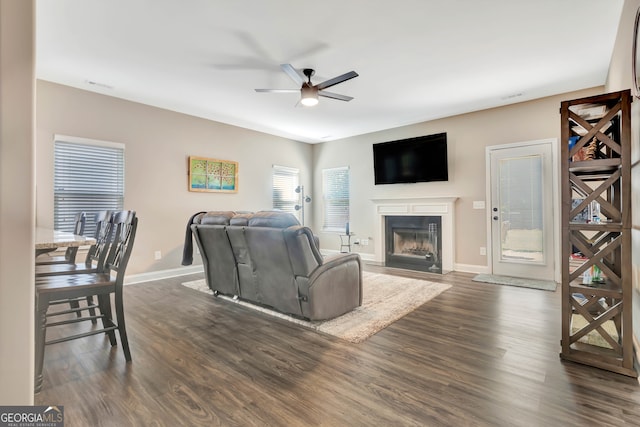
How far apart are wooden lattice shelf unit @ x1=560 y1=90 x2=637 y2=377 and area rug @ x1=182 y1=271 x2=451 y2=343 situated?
1.37 metres

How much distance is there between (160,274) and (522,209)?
5.60 metres

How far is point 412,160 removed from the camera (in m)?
5.64

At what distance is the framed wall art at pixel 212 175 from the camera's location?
5078 millimetres

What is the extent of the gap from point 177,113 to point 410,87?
363 cm


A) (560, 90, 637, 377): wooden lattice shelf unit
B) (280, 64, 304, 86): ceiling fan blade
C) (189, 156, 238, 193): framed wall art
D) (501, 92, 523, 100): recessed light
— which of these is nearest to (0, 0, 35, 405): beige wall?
(280, 64, 304, 86): ceiling fan blade

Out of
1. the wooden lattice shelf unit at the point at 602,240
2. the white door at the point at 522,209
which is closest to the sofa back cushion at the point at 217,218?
the wooden lattice shelf unit at the point at 602,240

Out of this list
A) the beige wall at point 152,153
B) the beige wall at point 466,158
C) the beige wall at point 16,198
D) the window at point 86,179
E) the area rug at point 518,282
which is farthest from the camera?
the beige wall at point 466,158

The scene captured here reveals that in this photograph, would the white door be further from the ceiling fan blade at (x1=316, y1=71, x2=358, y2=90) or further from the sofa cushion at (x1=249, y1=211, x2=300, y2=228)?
the sofa cushion at (x1=249, y1=211, x2=300, y2=228)

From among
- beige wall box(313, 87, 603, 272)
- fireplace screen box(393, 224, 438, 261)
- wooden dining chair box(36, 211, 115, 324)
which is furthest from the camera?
fireplace screen box(393, 224, 438, 261)

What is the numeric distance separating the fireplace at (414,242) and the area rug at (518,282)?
2.32 feet

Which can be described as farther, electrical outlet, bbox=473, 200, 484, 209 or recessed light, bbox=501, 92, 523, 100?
electrical outlet, bbox=473, 200, 484, 209

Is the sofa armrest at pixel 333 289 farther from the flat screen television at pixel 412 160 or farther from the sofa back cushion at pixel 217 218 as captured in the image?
the flat screen television at pixel 412 160

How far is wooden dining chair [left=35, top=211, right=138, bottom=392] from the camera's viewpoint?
1.80 metres

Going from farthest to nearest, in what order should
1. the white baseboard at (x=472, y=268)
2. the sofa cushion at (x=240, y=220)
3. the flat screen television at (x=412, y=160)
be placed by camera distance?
the flat screen television at (x=412, y=160) → the white baseboard at (x=472, y=268) → the sofa cushion at (x=240, y=220)
